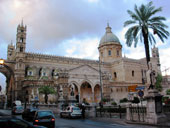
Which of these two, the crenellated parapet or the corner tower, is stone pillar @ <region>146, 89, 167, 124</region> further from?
the corner tower

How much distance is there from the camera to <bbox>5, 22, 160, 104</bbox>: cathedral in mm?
46938

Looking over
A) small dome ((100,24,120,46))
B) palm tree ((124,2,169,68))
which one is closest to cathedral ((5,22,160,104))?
small dome ((100,24,120,46))

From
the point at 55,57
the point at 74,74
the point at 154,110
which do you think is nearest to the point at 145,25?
the point at 154,110

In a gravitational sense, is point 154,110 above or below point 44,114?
below

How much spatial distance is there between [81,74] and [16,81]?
19.0m

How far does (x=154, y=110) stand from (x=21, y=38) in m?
50.4

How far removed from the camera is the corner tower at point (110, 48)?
72500 millimetres

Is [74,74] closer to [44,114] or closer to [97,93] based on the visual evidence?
[97,93]

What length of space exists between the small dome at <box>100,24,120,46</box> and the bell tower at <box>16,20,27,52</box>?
31.3 meters


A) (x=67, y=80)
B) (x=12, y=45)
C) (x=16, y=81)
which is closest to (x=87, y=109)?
(x=67, y=80)

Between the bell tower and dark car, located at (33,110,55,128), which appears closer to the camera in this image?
dark car, located at (33,110,55,128)

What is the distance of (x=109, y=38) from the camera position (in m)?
73.9

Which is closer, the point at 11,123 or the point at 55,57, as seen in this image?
the point at 11,123

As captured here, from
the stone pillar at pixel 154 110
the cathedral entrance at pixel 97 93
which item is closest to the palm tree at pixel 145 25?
the stone pillar at pixel 154 110
